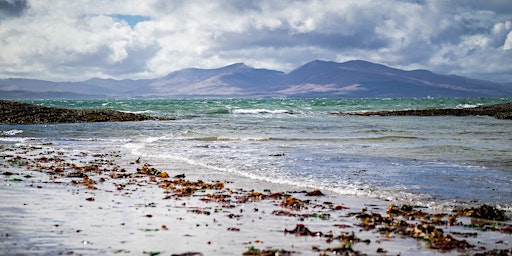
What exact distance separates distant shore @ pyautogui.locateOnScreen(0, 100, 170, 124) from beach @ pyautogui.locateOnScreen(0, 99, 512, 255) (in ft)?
87.5

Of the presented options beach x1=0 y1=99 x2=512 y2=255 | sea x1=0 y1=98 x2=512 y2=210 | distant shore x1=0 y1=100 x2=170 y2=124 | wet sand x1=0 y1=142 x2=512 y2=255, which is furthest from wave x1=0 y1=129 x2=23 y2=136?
wet sand x1=0 y1=142 x2=512 y2=255

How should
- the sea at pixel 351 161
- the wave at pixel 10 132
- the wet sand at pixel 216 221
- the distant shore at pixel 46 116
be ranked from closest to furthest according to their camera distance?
the wet sand at pixel 216 221
the sea at pixel 351 161
the wave at pixel 10 132
the distant shore at pixel 46 116

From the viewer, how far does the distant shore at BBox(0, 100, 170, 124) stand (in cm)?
4197

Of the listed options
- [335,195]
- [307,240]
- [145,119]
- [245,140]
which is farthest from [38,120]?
[307,240]

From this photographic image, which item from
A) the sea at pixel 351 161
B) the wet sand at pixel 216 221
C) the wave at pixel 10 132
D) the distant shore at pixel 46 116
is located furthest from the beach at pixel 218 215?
the distant shore at pixel 46 116

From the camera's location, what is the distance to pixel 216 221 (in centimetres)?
906

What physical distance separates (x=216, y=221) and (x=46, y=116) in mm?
40146

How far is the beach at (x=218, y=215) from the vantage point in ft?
24.3

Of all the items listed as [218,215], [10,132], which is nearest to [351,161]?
[218,215]

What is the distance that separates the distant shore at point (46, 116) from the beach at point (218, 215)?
2667 cm

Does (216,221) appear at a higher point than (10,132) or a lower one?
higher

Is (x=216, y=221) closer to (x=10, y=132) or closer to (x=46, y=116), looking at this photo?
(x=10, y=132)

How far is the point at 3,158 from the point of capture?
741 inches

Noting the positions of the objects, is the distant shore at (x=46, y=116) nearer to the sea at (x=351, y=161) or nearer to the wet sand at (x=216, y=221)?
the sea at (x=351, y=161)
